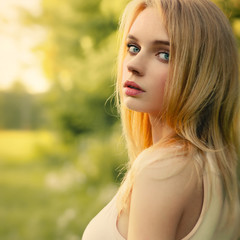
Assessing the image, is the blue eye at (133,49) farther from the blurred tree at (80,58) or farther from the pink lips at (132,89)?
the blurred tree at (80,58)

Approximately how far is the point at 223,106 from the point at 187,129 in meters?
0.18

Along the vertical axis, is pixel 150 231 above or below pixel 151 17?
below

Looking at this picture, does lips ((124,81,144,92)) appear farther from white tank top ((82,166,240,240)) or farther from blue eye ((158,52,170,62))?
white tank top ((82,166,240,240))

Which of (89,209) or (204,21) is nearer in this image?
(204,21)

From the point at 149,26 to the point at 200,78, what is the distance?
21 cm

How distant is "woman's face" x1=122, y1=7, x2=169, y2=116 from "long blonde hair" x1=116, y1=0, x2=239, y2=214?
0.08ft

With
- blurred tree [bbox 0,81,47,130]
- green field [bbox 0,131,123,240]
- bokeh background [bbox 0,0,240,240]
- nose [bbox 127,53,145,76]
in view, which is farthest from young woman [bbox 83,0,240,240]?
blurred tree [bbox 0,81,47,130]

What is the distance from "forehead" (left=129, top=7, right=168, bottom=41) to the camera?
1.25 metres

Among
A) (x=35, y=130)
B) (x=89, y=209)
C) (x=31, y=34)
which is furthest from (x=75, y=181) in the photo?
(x=35, y=130)

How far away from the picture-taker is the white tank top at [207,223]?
121 cm

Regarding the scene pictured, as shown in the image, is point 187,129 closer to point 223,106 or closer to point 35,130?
point 223,106

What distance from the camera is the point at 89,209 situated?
6195mm

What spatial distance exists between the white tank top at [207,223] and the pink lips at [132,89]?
0.31 meters

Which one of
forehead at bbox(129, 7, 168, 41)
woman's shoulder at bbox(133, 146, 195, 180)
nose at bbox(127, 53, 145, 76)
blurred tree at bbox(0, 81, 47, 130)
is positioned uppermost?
forehead at bbox(129, 7, 168, 41)
